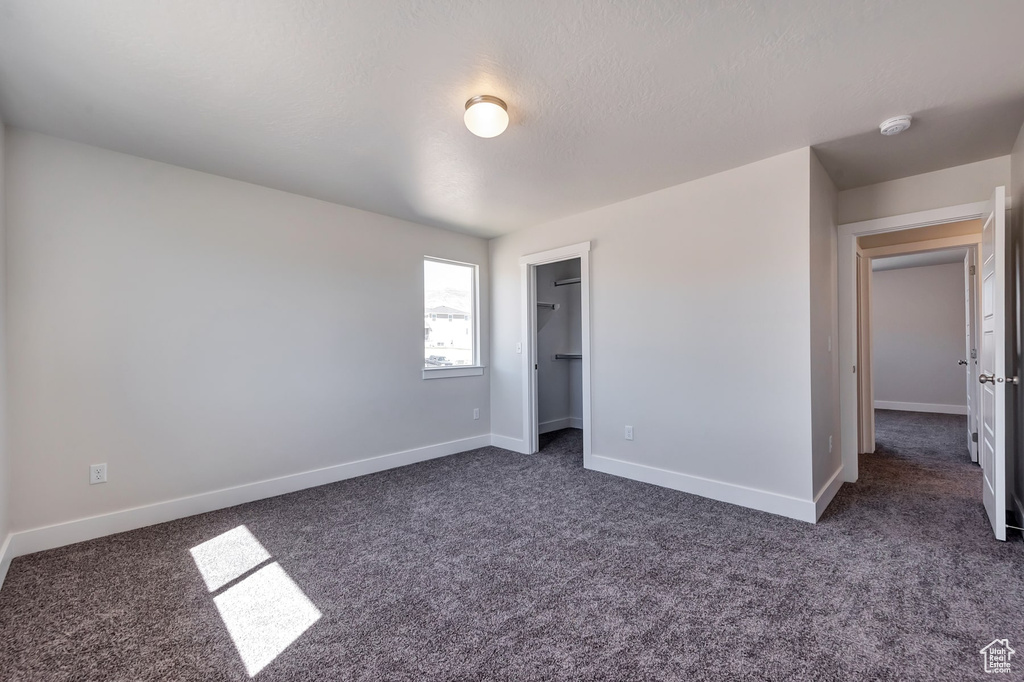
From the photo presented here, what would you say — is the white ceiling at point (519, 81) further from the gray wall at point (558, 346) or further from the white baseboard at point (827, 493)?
the gray wall at point (558, 346)

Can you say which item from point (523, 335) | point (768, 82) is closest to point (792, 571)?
point (768, 82)

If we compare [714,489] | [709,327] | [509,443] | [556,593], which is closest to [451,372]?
[509,443]

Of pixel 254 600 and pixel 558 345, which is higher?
pixel 558 345

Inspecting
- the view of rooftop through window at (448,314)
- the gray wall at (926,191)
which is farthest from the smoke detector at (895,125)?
the view of rooftop through window at (448,314)

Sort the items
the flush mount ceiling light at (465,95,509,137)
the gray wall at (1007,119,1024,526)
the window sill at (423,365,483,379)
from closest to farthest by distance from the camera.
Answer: the flush mount ceiling light at (465,95,509,137)
the gray wall at (1007,119,1024,526)
the window sill at (423,365,483,379)

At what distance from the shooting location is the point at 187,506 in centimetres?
300

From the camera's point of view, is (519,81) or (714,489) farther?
(714,489)

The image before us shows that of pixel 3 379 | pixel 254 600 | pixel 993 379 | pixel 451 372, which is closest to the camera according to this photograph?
pixel 254 600

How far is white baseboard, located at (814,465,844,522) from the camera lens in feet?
9.32

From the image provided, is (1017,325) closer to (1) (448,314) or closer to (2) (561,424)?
(2) (561,424)

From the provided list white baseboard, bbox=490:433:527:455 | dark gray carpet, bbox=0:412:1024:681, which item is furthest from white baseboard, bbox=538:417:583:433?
dark gray carpet, bbox=0:412:1024:681

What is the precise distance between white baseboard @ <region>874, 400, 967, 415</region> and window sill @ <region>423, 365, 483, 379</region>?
7015 mm

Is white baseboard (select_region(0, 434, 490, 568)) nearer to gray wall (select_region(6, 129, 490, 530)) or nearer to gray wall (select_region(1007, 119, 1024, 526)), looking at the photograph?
gray wall (select_region(6, 129, 490, 530))

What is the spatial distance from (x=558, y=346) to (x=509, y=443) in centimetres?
170
